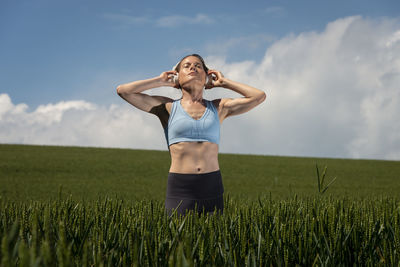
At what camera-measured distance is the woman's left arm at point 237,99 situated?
355cm

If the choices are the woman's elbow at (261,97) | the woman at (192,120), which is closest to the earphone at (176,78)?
the woman at (192,120)

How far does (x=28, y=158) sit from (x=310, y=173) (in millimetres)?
12091

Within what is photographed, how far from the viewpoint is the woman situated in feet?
10.4

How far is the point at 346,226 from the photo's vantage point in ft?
7.40

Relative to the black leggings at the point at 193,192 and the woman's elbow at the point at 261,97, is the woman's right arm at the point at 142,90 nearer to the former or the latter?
the black leggings at the point at 193,192

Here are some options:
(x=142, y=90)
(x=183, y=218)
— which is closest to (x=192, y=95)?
(x=142, y=90)

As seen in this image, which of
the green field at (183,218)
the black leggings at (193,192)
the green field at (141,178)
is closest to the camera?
the green field at (183,218)

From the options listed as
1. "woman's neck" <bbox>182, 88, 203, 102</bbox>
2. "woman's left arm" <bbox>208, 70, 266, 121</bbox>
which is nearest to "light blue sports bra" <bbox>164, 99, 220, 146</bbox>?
"woman's neck" <bbox>182, 88, 203, 102</bbox>

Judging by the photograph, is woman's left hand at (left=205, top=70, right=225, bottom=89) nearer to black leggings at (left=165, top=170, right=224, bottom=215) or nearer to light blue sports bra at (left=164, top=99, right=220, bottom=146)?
light blue sports bra at (left=164, top=99, right=220, bottom=146)

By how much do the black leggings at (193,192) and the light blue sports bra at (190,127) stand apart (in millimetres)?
321

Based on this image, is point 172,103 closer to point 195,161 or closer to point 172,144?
point 172,144

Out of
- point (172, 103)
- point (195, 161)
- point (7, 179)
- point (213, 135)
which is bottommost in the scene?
→ point (7, 179)

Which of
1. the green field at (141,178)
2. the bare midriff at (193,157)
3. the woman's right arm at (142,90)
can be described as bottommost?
the green field at (141,178)

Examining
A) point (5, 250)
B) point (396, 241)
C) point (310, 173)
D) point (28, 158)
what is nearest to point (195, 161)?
point (396, 241)
